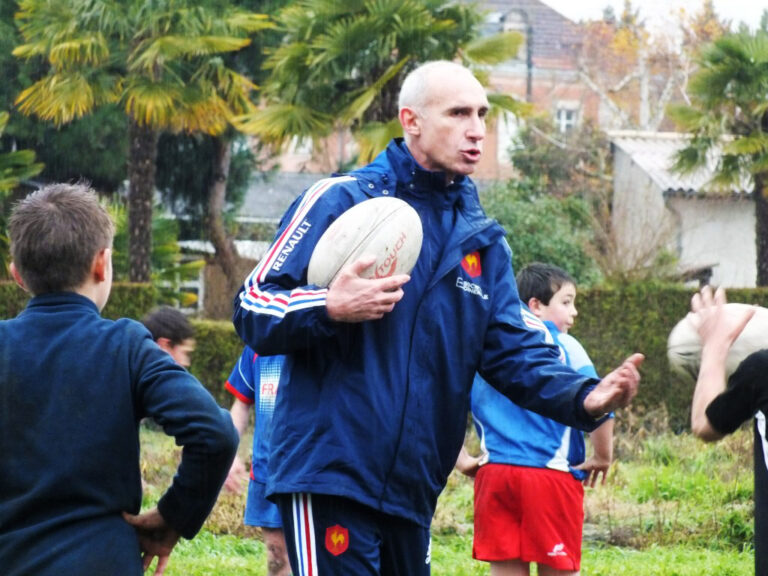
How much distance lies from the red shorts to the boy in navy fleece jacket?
308cm

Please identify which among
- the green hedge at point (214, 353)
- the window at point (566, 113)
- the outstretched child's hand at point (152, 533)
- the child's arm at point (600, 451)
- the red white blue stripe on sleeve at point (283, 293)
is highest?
Answer: the window at point (566, 113)

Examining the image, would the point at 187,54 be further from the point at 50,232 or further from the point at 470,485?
the point at 50,232

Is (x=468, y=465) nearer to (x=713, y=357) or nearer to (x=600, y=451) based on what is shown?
(x=600, y=451)

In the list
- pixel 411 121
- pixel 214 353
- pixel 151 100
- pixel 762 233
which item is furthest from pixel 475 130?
pixel 762 233

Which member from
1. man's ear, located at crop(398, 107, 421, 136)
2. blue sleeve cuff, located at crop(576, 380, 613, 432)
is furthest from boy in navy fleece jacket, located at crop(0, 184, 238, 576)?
man's ear, located at crop(398, 107, 421, 136)

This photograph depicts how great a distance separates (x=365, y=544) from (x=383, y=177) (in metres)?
1.25

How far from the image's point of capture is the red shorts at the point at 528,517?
5938 mm

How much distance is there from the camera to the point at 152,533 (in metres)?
3.13

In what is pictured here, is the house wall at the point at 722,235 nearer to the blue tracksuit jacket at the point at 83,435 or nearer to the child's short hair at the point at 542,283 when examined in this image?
the child's short hair at the point at 542,283

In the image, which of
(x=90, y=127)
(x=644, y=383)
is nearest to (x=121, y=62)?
(x=90, y=127)

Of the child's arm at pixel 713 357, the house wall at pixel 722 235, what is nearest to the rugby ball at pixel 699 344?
the child's arm at pixel 713 357

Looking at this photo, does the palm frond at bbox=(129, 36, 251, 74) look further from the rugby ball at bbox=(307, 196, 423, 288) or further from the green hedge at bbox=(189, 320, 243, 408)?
the rugby ball at bbox=(307, 196, 423, 288)

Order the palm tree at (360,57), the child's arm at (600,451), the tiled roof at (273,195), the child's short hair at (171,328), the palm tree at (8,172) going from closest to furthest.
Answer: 1. the child's arm at (600,451)
2. the child's short hair at (171,328)
3. the palm tree at (360,57)
4. the palm tree at (8,172)
5. the tiled roof at (273,195)

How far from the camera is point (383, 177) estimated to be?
416cm
